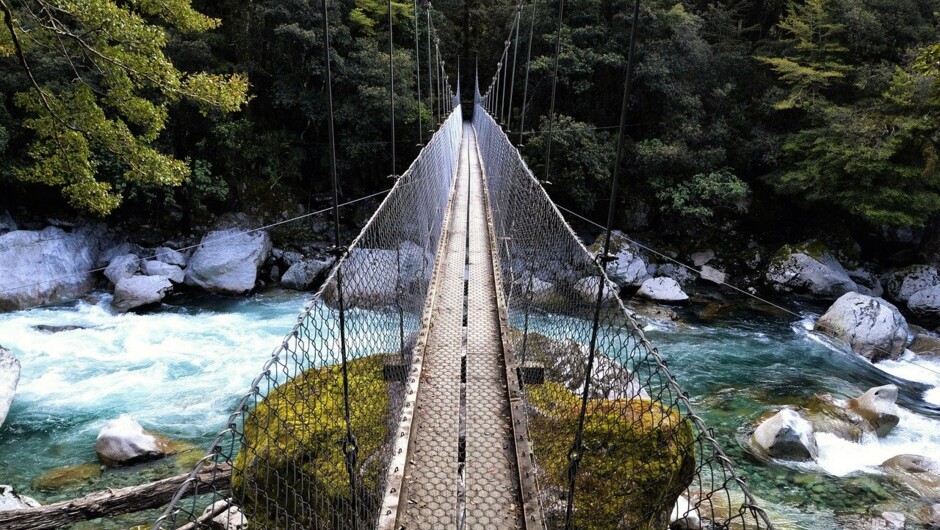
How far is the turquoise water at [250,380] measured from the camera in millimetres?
3617

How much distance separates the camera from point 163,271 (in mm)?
7105

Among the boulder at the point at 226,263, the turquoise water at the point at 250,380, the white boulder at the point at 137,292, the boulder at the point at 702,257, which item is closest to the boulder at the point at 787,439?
A: the turquoise water at the point at 250,380

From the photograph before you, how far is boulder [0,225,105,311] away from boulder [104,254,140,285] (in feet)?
0.87

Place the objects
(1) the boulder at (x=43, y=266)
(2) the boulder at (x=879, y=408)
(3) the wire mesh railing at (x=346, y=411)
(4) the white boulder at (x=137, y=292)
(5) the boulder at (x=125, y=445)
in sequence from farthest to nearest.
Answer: (4) the white boulder at (x=137, y=292) < (1) the boulder at (x=43, y=266) < (2) the boulder at (x=879, y=408) < (5) the boulder at (x=125, y=445) < (3) the wire mesh railing at (x=346, y=411)

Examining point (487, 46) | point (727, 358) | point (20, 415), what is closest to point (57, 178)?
point (20, 415)

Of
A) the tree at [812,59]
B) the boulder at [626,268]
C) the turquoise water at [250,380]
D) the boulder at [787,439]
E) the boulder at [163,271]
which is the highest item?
the tree at [812,59]

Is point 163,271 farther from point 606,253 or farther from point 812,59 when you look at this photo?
point 812,59

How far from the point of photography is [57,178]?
11.9 ft

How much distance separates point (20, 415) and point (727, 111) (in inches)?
385

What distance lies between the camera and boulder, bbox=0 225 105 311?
6.06 m

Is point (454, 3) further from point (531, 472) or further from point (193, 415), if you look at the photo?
point (531, 472)

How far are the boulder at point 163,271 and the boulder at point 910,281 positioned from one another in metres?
10.0

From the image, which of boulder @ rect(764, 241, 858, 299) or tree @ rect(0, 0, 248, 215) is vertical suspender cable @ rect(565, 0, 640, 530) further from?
boulder @ rect(764, 241, 858, 299)

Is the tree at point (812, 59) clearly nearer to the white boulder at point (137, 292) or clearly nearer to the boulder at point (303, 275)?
the boulder at point (303, 275)
